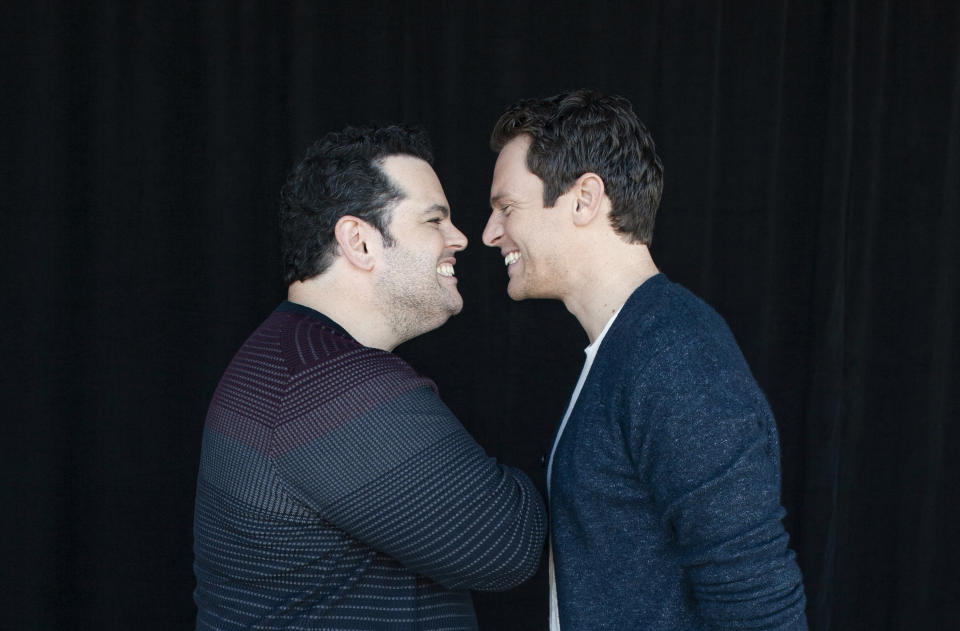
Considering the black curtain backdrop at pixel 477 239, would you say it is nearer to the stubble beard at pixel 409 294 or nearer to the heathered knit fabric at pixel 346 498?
the stubble beard at pixel 409 294

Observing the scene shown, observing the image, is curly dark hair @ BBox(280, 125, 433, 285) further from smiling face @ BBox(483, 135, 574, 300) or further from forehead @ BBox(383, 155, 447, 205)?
smiling face @ BBox(483, 135, 574, 300)

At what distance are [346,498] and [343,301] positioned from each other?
403 millimetres

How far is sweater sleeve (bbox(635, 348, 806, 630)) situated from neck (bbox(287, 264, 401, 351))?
57 cm

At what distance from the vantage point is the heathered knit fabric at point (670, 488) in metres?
1.00

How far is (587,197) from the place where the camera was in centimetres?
133

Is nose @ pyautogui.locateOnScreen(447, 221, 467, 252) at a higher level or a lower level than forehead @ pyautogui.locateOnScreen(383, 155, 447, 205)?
lower

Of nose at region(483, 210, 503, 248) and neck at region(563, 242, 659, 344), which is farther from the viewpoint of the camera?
nose at region(483, 210, 503, 248)

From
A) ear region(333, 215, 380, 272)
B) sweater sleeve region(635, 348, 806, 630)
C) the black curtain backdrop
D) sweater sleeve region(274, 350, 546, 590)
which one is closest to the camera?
sweater sleeve region(635, 348, 806, 630)

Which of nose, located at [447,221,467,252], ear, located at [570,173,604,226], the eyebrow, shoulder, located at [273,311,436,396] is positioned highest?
ear, located at [570,173,604,226]

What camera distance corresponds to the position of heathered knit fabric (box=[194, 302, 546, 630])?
112cm

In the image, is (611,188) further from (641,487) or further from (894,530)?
(894,530)

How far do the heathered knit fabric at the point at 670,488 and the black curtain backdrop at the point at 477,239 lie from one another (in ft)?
3.83

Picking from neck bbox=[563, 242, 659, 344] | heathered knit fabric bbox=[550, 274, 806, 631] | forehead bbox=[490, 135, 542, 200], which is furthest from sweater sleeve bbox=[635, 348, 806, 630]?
forehead bbox=[490, 135, 542, 200]

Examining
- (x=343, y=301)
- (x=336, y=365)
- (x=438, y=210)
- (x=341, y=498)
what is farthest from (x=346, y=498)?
(x=438, y=210)
